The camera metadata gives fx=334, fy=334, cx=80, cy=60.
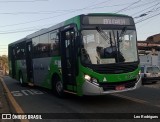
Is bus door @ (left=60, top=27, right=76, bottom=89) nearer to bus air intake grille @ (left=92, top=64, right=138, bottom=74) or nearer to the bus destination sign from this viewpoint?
the bus destination sign

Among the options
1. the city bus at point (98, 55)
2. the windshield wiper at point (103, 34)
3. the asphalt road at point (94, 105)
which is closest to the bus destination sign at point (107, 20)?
the city bus at point (98, 55)

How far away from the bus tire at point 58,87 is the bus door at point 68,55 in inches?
23.5

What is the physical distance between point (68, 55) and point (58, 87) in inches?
83.0

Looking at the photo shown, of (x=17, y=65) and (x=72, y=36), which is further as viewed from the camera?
(x=17, y=65)

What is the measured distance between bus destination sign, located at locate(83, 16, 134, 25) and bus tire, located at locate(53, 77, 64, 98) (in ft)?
11.1

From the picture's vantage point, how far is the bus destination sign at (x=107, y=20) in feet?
40.0

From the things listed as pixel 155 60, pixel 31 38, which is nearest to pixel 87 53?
pixel 31 38

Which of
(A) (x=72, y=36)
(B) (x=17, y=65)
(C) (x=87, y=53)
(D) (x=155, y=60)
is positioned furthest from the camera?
(D) (x=155, y=60)

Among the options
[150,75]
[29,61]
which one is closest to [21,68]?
[29,61]

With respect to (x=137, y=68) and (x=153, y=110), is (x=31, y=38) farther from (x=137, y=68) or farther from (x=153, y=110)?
(x=153, y=110)

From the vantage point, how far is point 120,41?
12.3 m

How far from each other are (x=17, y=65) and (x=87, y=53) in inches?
534

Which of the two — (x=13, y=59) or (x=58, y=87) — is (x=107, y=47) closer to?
(x=58, y=87)

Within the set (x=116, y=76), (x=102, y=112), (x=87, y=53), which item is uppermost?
(x=87, y=53)
